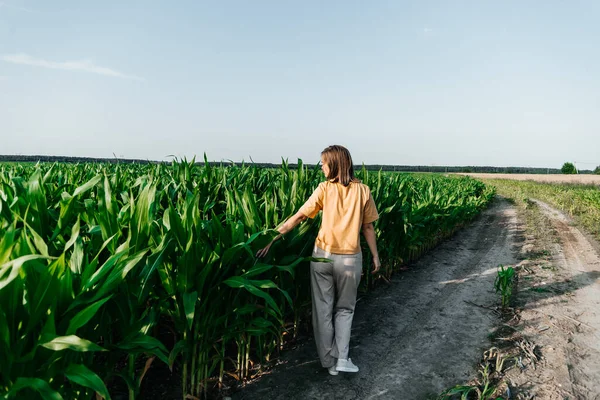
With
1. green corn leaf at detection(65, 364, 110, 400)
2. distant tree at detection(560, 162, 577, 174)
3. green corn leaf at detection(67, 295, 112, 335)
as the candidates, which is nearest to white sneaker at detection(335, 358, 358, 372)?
green corn leaf at detection(65, 364, 110, 400)

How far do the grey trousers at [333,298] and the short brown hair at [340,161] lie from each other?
0.65 metres

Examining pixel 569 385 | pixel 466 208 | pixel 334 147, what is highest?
pixel 334 147

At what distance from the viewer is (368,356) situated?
3.92 m

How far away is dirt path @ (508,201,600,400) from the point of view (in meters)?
3.49

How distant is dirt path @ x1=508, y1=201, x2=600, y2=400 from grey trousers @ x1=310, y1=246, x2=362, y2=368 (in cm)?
157

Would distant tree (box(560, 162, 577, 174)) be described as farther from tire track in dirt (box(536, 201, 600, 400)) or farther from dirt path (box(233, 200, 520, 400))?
dirt path (box(233, 200, 520, 400))

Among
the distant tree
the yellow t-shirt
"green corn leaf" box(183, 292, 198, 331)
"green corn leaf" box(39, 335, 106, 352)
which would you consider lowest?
"green corn leaf" box(183, 292, 198, 331)

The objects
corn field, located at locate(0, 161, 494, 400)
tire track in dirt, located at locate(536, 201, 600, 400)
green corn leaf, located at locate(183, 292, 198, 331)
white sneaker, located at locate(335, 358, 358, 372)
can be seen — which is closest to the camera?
corn field, located at locate(0, 161, 494, 400)

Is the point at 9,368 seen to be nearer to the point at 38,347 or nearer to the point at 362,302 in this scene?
the point at 38,347

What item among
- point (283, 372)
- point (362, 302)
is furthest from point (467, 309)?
point (283, 372)

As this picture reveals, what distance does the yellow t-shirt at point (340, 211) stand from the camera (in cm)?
331

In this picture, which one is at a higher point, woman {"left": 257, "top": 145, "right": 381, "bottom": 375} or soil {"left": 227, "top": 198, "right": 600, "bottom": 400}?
woman {"left": 257, "top": 145, "right": 381, "bottom": 375}

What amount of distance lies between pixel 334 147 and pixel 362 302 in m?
2.87

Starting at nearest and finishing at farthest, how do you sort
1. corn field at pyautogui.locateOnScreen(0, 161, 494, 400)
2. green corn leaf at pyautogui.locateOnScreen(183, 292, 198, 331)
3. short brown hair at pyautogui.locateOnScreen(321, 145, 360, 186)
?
1. corn field at pyautogui.locateOnScreen(0, 161, 494, 400)
2. green corn leaf at pyautogui.locateOnScreen(183, 292, 198, 331)
3. short brown hair at pyautogui.locateOnScreen(321, 145, 360, 186)
